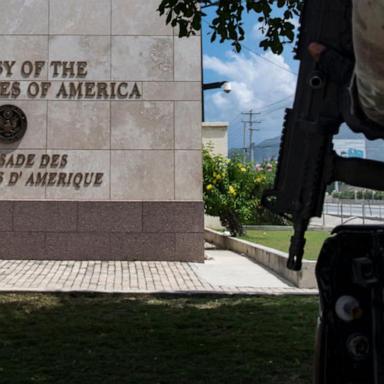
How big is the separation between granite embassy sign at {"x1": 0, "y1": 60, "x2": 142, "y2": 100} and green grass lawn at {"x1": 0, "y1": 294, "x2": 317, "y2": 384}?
4.91 metres

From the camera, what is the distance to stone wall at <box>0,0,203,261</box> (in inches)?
460

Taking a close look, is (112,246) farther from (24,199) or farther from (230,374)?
(230,374)

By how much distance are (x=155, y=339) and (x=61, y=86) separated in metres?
7.29

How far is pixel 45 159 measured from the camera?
11.8 m

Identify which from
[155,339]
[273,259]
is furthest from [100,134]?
[155,339]

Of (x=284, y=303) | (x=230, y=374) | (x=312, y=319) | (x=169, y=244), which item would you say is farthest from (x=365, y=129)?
(x=169, y=244)

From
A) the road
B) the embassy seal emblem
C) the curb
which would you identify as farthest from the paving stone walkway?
the road

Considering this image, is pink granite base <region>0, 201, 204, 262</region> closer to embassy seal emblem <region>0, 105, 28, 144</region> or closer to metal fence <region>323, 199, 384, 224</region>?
embassy seal emblem <region>0, 105, 28, 144</region>

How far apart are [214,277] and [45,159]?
408cm

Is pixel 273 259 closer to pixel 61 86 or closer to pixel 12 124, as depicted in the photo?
pixel 61 86

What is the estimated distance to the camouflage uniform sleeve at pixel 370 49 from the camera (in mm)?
1597

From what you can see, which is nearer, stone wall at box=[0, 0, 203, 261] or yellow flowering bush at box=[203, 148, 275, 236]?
stone wall at box=[0, 0, 203, 261]

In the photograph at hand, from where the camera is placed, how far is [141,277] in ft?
33.0

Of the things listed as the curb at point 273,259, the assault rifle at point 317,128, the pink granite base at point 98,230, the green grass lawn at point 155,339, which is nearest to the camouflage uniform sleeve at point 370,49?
the assault rifle at point 317,128
